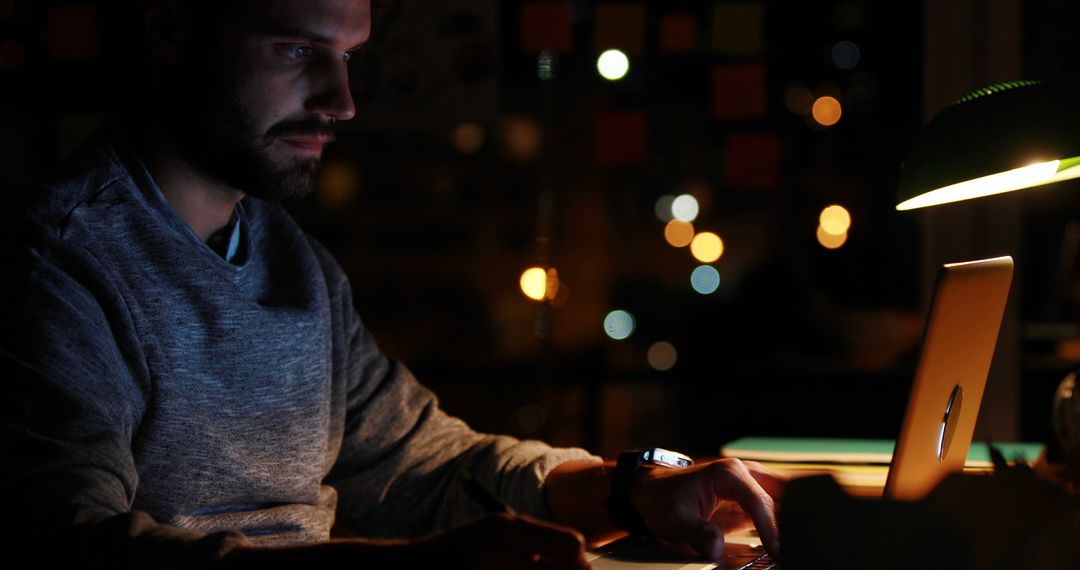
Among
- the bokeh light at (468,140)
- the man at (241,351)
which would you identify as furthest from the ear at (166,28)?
the bokeh light at (468,140)

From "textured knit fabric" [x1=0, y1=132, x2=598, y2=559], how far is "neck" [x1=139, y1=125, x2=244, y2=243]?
0.17ft

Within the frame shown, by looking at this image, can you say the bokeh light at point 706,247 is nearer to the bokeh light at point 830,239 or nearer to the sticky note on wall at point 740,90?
the bokeh light at point 830,239

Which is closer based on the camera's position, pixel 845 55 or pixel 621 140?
pixel 621 140

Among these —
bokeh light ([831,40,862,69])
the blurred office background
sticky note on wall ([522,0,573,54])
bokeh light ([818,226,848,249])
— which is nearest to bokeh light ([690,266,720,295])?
the blurred office background

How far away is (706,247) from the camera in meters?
4.05

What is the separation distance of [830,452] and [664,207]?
2149 mm

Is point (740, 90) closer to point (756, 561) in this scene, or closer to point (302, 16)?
point (302, 16)

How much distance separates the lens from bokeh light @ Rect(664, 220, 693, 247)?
402 centimetres

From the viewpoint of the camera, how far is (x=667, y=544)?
116cm

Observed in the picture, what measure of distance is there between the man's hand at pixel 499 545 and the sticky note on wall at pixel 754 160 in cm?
238

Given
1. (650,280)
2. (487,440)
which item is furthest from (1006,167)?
(650,280)

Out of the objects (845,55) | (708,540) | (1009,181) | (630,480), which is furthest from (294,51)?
(845,55)

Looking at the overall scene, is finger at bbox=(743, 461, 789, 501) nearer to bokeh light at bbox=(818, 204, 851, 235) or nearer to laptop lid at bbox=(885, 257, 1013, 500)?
laptop lid at bbox=(885, 257, 1013, 500)

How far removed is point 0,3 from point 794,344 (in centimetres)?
259
